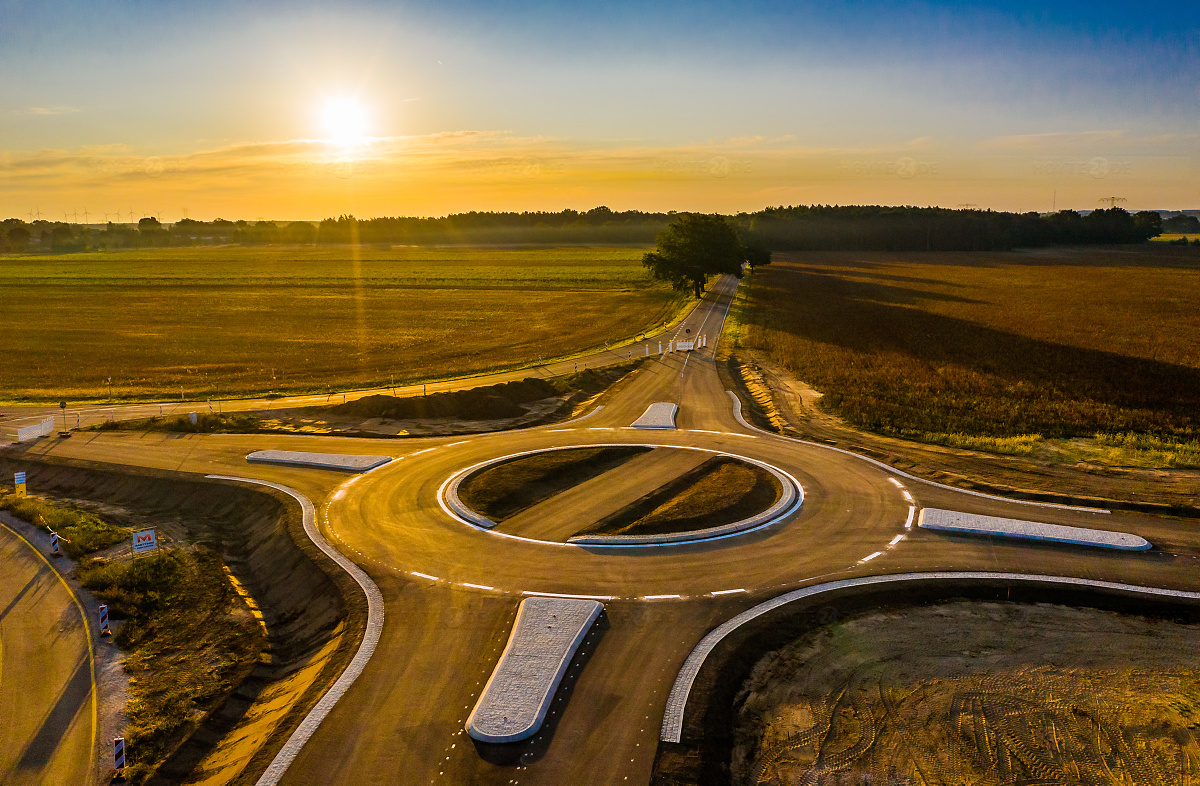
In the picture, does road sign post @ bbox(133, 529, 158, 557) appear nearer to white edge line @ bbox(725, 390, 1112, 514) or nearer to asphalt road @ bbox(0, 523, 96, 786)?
asphalt road @ bbox(0, 523, 96, 786)

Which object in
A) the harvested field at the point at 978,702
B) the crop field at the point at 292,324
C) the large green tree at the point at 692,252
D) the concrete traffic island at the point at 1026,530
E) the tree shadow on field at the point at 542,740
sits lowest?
the harvested field at the point at 978,702

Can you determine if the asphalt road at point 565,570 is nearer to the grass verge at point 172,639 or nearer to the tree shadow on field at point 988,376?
the grass verge at point 172,639

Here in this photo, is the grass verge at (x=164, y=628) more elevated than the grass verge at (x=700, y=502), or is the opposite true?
the grass verge at (x=700, y=502)

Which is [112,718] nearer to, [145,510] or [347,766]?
[347,766]

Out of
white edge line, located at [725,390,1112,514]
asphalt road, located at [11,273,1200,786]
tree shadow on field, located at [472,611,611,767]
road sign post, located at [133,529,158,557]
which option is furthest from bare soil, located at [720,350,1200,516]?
road sign post, located at [133,529,158,557]

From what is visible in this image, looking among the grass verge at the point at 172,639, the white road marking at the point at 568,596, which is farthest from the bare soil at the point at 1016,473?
the grass verge at the point at 172,639

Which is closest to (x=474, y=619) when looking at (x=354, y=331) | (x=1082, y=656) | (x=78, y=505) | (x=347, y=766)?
(x=347, y=766)

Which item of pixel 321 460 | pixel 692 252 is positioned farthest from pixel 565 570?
pixel 692 252
